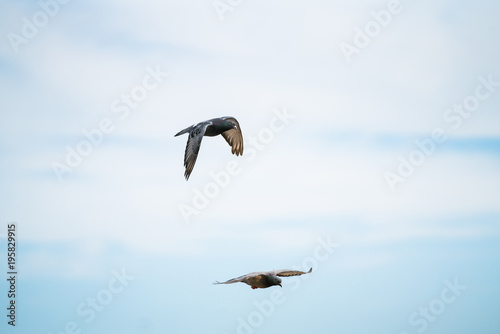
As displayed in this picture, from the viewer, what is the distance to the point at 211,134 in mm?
30000

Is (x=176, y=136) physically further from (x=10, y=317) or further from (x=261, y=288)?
(x=10, y=317)

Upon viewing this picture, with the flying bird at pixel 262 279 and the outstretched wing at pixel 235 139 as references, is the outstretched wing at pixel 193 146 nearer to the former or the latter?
the outstretched wing at pixel 235 139

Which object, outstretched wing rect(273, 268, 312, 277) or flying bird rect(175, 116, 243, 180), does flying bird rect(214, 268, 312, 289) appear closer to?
outstretched wing rect(273, 268, 312, 277)

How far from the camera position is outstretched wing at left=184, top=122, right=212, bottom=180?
27.7m

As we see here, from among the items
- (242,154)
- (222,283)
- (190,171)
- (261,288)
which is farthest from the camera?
(242,154)

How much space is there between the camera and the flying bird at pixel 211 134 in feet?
91.3

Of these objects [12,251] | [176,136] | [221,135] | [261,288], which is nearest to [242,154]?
[221,135]

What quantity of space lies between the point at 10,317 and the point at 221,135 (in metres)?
13.8

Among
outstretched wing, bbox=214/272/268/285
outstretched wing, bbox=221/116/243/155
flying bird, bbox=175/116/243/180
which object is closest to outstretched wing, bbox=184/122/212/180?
flying bird, bbox=175/116/243/180

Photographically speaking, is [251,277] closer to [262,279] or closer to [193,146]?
[262,279]

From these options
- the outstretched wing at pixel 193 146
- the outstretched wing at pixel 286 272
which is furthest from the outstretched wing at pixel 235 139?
the outstretched wing at pixel 286 272

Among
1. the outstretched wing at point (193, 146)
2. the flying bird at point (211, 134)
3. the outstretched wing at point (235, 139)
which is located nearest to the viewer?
the outstretched wing at point (193, 146)

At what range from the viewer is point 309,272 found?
79.5 ft

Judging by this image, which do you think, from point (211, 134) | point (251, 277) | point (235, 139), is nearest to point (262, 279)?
point (251, 277)
